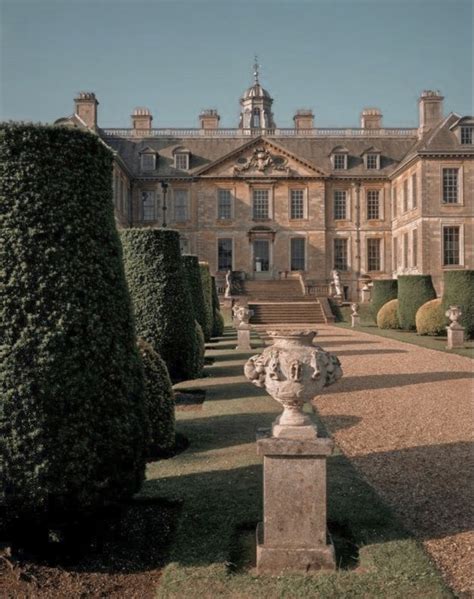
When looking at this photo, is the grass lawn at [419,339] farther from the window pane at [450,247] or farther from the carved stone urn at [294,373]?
the carved stone urn at [294,373]

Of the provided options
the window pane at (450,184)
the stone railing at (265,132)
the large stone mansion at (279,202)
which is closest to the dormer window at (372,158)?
the large stone mansion at (279,202)

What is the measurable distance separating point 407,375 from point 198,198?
29.2 metres

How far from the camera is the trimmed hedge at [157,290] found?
957 centimetres

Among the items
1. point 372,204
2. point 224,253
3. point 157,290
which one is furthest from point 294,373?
point 372,204

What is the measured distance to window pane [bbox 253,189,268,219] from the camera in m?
39.4

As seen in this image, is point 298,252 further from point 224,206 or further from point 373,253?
point 224,206

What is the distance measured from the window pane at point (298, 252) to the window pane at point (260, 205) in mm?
2616

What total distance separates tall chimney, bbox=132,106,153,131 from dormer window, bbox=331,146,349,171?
1323 centimetres

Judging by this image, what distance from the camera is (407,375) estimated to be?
39.6 feet

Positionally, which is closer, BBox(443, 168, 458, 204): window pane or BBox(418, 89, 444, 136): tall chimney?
BBox(443, 168, 458, 204): window pane

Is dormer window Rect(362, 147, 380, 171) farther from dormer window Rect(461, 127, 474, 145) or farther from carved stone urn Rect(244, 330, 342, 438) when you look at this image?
carved stone urn Rect(244, 330, 342, 438)

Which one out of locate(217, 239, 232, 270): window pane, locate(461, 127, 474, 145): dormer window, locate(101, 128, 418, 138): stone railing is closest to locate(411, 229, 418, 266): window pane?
locate(461, 127, 474, 145): dormer window

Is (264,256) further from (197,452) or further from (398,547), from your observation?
(398,547)

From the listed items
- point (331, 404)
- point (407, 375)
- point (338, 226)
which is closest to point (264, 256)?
point (338, 226)
